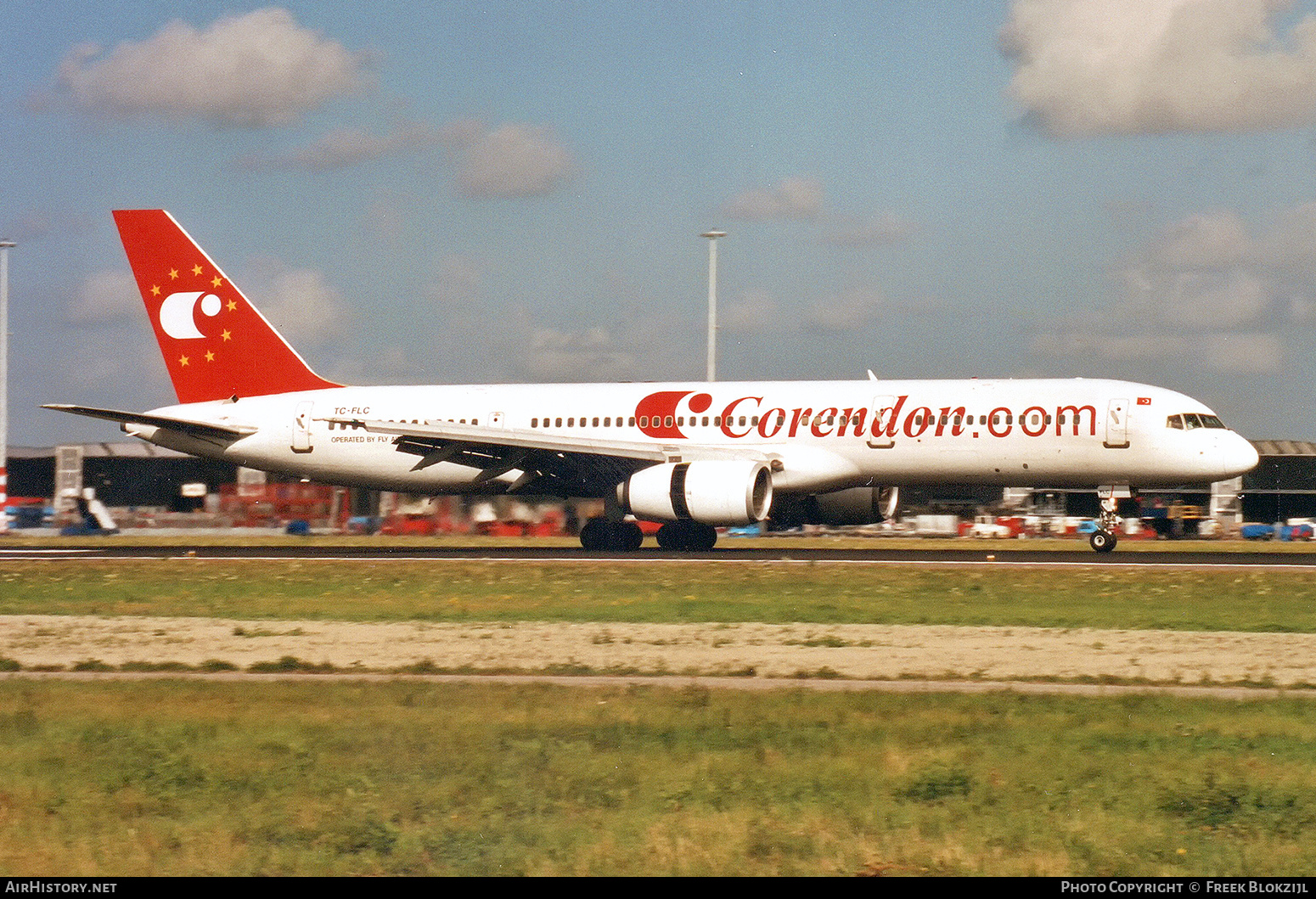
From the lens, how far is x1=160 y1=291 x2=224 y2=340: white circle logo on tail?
41.5 m

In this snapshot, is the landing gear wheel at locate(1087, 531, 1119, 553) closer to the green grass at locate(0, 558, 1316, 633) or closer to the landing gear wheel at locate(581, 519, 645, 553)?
the green grass at locate(0, 558, 1316, 633)

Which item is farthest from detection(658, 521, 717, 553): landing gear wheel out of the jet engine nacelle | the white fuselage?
the jet engine nacelle

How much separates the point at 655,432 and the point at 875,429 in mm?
5500

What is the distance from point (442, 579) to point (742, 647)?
448 inches

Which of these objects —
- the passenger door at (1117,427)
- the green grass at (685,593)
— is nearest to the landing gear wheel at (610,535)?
the green grass at (685,593)

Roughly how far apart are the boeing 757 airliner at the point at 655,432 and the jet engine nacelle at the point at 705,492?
49 millimetres

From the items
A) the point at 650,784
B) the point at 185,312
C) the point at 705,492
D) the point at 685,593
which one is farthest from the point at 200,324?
the point at 650,784

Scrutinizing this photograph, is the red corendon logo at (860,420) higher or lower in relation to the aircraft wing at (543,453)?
higher

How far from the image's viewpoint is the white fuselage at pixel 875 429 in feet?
111

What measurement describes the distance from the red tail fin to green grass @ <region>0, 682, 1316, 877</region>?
28.8m

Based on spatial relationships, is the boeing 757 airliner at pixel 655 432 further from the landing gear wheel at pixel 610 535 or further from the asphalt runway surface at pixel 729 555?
the asphalt runway surface at pixel 729 555

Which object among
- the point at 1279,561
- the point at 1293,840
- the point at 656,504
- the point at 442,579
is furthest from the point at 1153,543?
the point at 1293,840

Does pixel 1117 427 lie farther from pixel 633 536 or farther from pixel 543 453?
pixel 543 453

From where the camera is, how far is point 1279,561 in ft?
104
